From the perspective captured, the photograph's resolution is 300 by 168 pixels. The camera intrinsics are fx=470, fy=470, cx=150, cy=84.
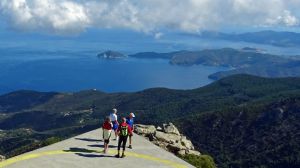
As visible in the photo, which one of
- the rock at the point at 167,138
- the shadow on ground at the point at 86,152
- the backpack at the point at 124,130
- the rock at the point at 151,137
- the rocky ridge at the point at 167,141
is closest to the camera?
the backpack at the point at 124,130

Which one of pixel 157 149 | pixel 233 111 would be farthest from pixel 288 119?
pixel 157 149

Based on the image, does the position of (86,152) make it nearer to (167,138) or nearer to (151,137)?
(151,137)

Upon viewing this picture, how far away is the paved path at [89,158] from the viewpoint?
31391mm

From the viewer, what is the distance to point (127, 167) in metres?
31.7

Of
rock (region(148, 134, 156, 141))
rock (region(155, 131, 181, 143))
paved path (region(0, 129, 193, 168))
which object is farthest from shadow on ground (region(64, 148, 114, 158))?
rock (region(155, 131, 181, 143))

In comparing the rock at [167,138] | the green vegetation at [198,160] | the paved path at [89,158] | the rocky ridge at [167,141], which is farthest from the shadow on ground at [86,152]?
the rock at [167,138]

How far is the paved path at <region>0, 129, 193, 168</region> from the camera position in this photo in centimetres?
3139

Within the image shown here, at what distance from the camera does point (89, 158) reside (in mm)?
33000

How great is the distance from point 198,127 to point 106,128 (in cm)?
13812

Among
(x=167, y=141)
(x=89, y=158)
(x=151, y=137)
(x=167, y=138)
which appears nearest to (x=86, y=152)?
(x=89, y=158)

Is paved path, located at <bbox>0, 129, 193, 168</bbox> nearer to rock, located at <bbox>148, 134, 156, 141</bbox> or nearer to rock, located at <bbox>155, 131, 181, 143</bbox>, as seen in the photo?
rock, located at <bbox>148, 134, 156, 141</bbox>

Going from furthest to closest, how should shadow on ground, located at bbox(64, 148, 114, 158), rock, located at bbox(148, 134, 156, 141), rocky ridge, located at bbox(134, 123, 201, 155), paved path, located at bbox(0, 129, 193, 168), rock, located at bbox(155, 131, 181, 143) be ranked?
1. rock, located at bbox(155, 131, 181, 143)
2. rock, located at bbox(148, 134, 156, 141)
3. rocky ridge, located at bbox(134, 123, 201, 155)
4. shadow on ground, located at bbox(64, 148, 114, 158)
5. paved path, located at bbox(0, 129, 193, 168)

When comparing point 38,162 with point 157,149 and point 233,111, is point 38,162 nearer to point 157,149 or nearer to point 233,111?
point 157,149

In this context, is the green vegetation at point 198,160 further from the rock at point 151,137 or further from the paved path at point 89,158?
the paved path at point 89,158
